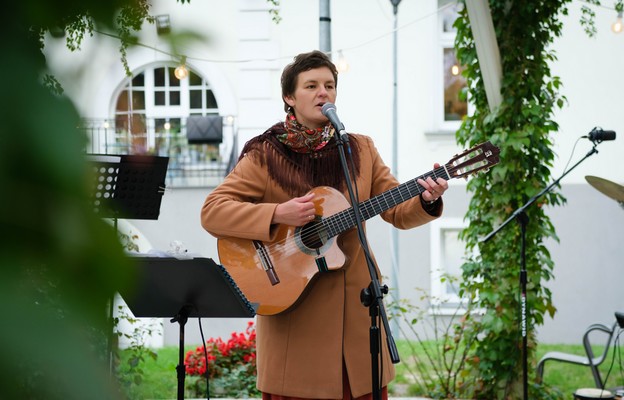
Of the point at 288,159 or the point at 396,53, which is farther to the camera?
the point at 396,53

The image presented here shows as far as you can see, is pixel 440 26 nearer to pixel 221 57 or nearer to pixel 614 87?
pixel 614 87

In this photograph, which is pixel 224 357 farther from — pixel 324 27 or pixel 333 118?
pixel 333 118

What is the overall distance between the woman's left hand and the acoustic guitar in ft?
0.15

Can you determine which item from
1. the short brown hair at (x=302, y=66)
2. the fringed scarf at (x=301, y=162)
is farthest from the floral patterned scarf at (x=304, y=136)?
the short brown hair at (x=302, y=66)

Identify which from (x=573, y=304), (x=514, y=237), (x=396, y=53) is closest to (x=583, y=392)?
(x=514, y=237)

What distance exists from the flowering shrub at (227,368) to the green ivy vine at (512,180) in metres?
1.43

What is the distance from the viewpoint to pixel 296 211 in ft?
8.88

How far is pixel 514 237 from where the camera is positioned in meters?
5.14

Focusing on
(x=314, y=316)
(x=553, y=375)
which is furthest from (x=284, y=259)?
(x=553, y=375)

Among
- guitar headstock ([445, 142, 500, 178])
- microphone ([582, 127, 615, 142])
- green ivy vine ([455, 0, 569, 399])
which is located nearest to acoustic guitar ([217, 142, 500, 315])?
guitar headstock ([445, 142, 500, 178])

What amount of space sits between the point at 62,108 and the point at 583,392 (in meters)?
4.84

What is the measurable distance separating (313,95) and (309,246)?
0.49 metres

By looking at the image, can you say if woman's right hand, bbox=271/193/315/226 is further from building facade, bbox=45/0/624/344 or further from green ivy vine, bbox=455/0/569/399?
building facade, bbox=45/0/624/344

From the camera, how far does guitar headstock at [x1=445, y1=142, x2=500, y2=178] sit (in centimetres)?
280
